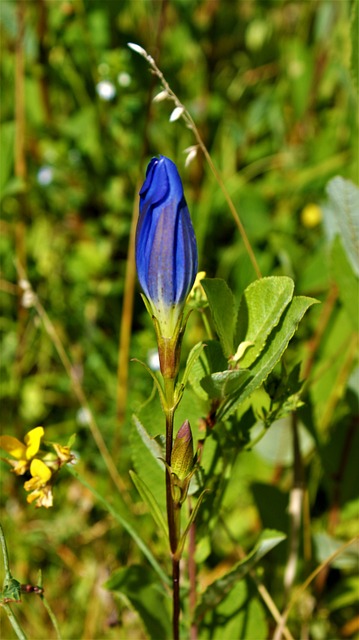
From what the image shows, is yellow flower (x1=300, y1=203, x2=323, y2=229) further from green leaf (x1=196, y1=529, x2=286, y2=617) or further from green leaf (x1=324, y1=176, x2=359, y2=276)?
green leaf (x1=196, y1=529, x2=286, y2=617)

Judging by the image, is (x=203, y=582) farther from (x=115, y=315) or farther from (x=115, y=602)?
(x=115, y=315)

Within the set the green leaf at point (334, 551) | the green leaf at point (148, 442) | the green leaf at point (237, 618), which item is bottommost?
the green leaf at point (334, 551)

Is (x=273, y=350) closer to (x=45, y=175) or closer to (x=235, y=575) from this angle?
(x=235, y=575)

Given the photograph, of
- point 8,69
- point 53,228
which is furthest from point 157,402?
point 8,69

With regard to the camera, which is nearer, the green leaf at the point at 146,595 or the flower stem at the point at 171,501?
the flower stem at the point at 171,501

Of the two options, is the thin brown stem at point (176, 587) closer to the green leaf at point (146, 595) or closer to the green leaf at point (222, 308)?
the green leaf at point (146, 595)

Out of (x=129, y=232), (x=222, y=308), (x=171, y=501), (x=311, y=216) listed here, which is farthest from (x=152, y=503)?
(x=311, y=216)

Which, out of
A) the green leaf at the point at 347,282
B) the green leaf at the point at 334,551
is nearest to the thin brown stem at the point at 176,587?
the green leaf at the point at 334,551

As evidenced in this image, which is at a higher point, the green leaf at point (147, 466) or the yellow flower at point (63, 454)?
the yellow flower at point (63, 454)

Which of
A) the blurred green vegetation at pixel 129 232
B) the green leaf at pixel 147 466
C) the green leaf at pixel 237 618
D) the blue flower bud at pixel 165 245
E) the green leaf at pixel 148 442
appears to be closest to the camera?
the blue flower bud at pixel 165 245
